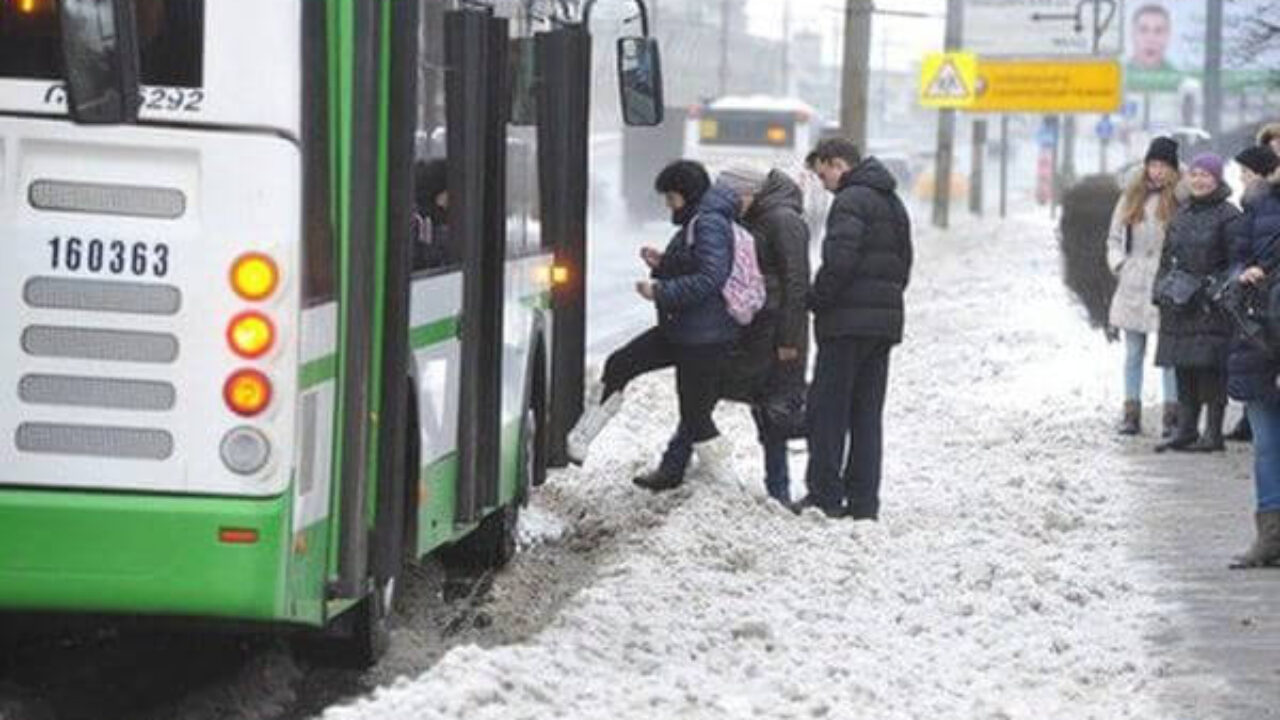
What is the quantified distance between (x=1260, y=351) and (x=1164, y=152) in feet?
20.5

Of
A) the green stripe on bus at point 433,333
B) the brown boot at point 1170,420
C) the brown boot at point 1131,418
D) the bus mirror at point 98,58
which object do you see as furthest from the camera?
the brown boot at point 1131,418

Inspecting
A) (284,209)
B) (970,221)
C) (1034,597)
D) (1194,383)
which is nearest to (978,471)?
(1194,383)

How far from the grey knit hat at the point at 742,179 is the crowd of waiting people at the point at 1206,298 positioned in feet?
7.69

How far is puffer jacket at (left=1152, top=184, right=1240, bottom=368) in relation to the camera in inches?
683

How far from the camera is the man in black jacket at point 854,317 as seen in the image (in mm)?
14805

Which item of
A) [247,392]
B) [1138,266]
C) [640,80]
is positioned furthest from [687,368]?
[247,392]

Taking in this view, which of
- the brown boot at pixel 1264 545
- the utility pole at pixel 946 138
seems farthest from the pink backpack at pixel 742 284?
the utility pole at pixel 946 138

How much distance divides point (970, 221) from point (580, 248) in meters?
57.1

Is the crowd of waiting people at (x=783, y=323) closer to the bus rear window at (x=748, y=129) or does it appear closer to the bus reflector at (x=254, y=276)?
the bus reflector at (x=254, y=276)

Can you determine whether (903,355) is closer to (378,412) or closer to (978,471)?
(978,471)

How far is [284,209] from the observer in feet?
29.1

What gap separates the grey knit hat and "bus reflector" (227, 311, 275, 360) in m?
6.42

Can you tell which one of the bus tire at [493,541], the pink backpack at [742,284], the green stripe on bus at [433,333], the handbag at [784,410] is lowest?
the bus tire at [493,541]

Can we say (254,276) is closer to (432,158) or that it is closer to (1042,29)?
(432,158)
